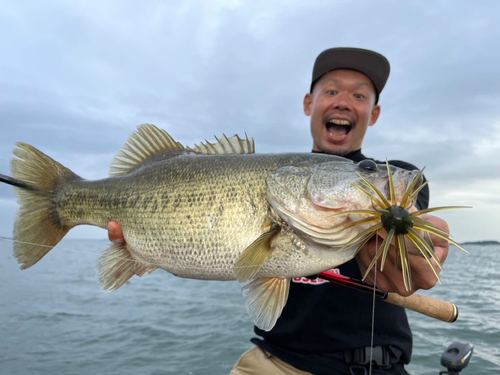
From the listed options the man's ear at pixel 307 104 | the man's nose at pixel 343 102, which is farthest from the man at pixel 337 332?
the man's ear at pixel 307 104

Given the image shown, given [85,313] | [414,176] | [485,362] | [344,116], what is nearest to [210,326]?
[85,313]

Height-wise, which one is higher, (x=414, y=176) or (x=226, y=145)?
(x=226, y=145)

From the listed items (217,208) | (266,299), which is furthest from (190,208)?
(266,299)

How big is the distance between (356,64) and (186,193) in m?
2.19

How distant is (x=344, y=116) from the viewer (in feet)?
11.3

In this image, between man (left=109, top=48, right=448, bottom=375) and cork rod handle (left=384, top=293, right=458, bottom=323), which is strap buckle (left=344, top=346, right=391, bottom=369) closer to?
man (left=109, top=48, right=448, bottom=375)

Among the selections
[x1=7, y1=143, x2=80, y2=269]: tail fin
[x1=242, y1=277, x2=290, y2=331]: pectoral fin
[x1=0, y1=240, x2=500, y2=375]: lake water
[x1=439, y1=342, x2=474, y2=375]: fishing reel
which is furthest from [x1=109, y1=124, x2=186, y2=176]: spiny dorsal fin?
[x1=439, y1=342, x2=474, y2=375]: fishing reel

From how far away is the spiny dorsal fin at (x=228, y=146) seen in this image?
8.14ft

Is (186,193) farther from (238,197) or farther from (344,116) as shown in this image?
(344,116)

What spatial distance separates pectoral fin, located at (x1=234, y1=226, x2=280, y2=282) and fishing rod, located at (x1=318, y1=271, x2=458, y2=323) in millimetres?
700

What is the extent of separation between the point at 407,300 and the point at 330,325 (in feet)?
1.96

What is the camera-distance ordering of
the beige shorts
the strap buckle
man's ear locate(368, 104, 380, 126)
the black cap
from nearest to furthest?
the strap buckle
the beige shorts
the black cap
man's ear locate(368, 104, 380, 126)

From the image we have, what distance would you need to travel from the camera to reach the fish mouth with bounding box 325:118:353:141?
3.45 meters

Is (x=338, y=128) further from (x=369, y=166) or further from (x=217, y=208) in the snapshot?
(x=217, y=208)
